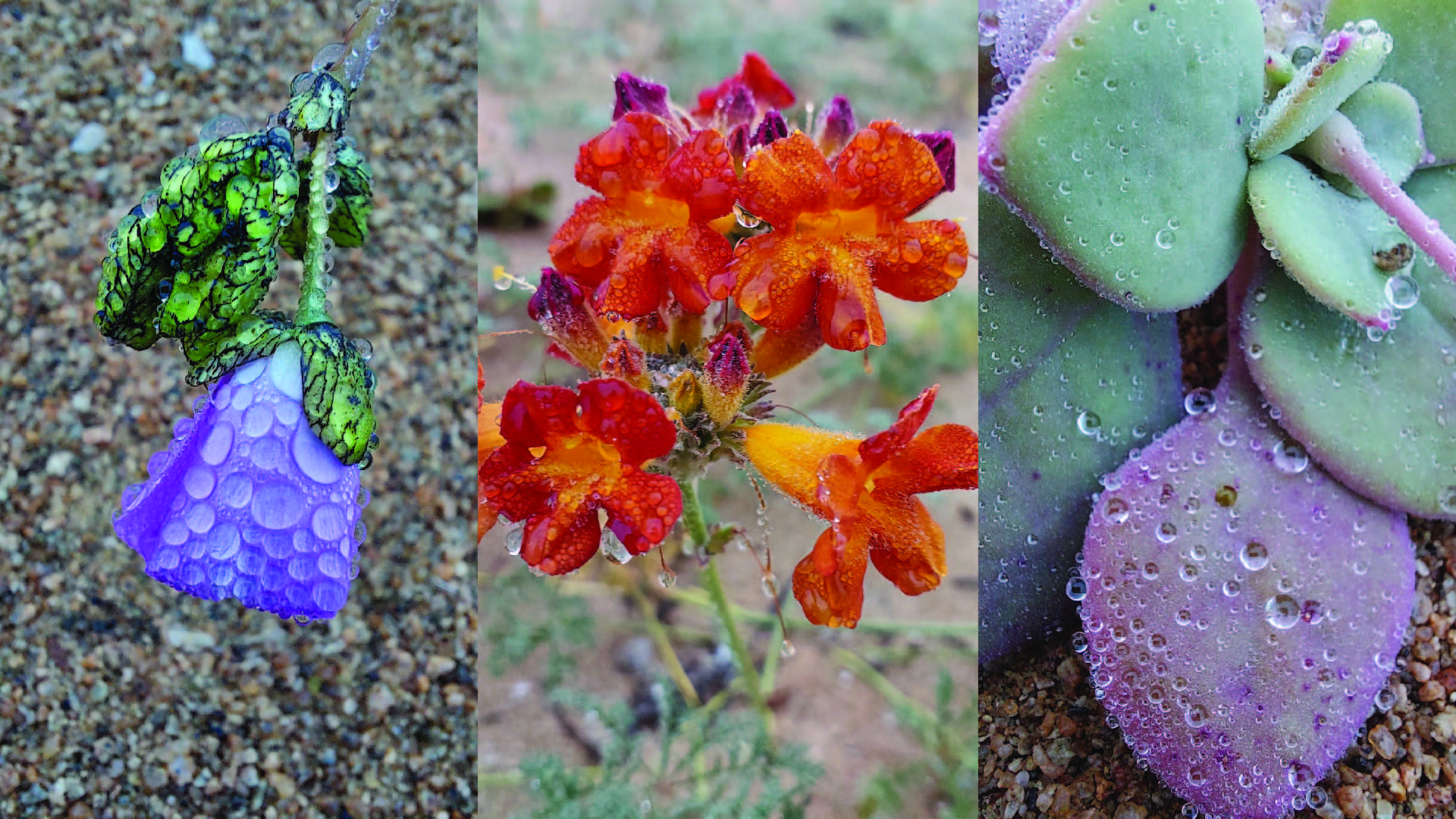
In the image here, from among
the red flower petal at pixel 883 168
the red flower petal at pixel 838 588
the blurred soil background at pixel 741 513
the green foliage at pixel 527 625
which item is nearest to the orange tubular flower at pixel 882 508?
the red flower petal at pixel 838 588

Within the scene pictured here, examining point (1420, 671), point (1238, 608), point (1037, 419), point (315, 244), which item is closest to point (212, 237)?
point (315, 244)

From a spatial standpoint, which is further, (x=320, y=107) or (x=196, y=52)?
(x=196, y=52)

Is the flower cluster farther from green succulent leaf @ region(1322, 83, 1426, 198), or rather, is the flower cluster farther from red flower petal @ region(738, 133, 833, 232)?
green succulent leaf @ region(1322, 83, 1426, 198)

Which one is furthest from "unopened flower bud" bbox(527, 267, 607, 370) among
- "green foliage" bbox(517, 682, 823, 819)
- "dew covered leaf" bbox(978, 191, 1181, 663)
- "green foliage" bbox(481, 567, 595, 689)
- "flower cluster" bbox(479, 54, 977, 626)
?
"green foliage" bbox(481, 567, 595, 689)

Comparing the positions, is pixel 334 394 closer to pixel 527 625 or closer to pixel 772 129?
pixel 772 129

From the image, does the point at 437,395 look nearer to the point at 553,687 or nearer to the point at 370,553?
the point at 370,553

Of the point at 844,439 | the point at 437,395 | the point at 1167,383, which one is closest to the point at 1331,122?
the point at 1167,383

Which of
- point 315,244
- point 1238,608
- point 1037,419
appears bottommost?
point 1238,608
